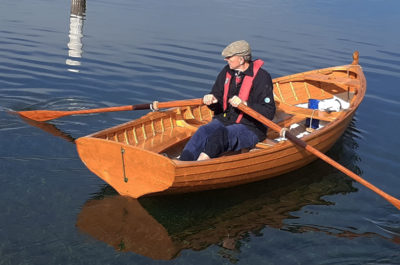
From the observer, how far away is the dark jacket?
7969mm

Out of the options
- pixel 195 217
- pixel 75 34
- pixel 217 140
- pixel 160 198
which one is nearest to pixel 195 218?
pixel 195 217

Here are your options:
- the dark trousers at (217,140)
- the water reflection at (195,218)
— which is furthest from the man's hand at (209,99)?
the water reflection at (195,218)

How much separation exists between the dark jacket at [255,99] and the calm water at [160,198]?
1033 millimetres

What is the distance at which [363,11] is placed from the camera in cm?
4141

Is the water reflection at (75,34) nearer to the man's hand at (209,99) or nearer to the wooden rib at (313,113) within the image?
the wooden rib at (313,113)

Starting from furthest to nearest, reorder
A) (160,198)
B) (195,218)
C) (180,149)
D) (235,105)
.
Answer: (180,149) → (235,105) → (160,198) → (195,218)

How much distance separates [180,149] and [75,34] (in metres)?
12.3

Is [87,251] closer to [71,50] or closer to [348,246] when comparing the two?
[348,246]

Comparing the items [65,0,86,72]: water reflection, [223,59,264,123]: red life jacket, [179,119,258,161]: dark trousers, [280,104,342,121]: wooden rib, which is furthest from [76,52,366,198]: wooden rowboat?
[65,0,86,72]: water reflection

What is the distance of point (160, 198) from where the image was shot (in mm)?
7453

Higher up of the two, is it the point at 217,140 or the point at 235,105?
the point at 235,105

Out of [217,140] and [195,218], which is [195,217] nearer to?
[195,218]

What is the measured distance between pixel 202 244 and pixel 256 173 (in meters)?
1.77

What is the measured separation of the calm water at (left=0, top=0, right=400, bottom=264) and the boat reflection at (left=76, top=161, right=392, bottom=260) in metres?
0.02
